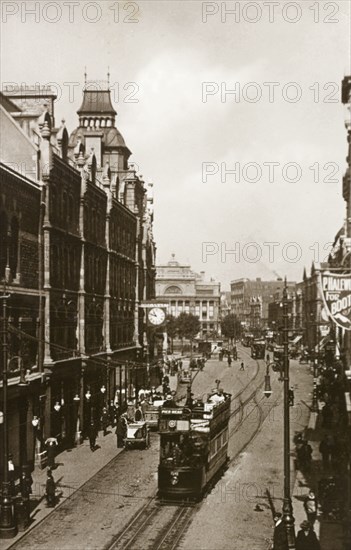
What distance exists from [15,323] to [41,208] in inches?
238

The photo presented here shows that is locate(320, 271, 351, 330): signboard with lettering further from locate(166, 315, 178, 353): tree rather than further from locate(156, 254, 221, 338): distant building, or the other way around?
locate(156, 254, 221, 338): distant building

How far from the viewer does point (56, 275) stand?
35.9 meters

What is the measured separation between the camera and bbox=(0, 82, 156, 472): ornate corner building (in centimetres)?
3066

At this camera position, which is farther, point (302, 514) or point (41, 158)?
point (41, 158)

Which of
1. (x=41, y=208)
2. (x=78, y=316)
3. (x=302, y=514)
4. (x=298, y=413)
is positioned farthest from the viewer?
(x=298, y=413)

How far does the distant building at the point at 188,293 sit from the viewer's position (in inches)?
5949

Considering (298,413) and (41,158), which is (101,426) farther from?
(41,158)

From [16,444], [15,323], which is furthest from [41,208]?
[16,444]

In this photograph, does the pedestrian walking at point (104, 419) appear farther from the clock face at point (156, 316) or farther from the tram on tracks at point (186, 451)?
the tram on tracks at point (186, 451)

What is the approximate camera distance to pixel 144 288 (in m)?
Result: 61.6

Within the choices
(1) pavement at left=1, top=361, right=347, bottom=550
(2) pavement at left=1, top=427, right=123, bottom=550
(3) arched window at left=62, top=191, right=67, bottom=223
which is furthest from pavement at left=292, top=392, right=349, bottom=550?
(3) arched window at left=62, top=191, right=67, bottom=223

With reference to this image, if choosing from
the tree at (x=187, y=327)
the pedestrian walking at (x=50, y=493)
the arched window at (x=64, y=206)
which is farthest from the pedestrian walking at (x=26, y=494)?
the tree at (x=187, y=327)

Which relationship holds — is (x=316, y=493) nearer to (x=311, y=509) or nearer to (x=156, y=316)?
(x=311, y=509)

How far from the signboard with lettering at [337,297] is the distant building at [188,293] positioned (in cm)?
12775
